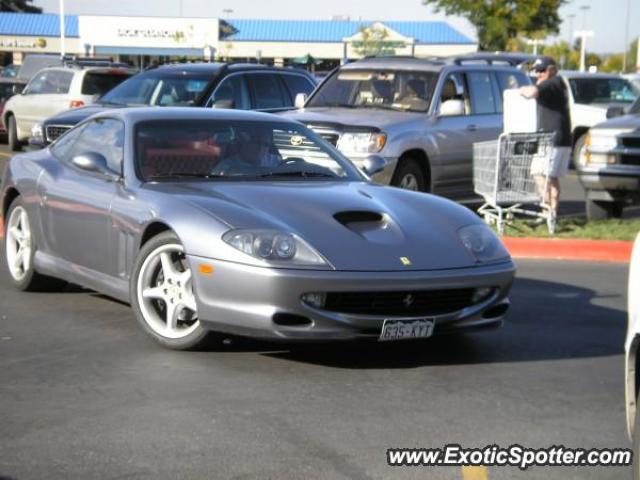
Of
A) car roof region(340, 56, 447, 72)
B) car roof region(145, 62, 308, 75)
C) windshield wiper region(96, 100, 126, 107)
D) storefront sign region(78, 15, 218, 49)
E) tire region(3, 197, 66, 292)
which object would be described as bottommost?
tire region(3, 197, 66, 292)

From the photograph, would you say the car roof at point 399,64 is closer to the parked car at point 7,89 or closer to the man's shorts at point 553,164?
the man's shorts at point 553,164

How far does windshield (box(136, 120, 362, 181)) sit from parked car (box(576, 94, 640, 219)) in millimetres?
6724

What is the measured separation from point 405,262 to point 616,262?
5.36m

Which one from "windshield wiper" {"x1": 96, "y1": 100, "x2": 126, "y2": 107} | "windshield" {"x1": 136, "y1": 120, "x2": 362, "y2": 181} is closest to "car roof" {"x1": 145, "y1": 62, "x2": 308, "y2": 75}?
"windshield wiper" {"x1": 96, "y1": 100, "x2": 126, "y2": 107}

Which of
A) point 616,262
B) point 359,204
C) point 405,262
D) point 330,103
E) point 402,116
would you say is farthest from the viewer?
point 330,103

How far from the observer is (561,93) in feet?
43.1

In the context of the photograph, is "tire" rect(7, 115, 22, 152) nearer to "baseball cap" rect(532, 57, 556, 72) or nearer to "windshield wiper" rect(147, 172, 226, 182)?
"baseball cap" rect(532, 57, 556, 72)

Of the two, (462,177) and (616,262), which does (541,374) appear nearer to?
(616,262)

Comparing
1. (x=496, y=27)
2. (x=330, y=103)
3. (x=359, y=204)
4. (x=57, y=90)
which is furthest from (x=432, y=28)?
(x=359, y=204)

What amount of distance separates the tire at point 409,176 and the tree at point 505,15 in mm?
42568

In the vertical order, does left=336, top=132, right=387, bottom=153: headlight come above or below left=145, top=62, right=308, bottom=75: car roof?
below

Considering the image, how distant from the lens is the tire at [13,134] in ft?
76.0

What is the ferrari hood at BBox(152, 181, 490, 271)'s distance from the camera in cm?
630

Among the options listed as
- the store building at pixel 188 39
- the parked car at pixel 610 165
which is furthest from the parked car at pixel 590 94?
the store building at pixel 188 39
